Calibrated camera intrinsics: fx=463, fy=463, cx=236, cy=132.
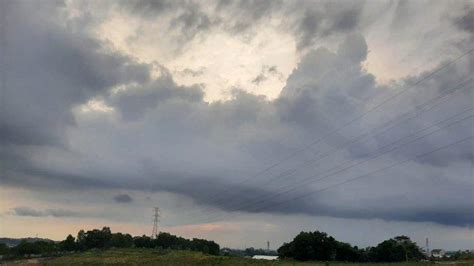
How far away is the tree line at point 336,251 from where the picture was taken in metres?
149

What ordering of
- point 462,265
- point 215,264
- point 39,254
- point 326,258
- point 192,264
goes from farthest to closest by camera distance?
point 39,254 → point 326,258 → point 192,264 → point 215,264 → point 462,265

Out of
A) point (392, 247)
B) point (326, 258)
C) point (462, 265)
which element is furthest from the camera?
point (392, 247)

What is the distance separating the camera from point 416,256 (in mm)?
158250

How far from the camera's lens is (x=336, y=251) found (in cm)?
15262

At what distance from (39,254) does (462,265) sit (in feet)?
560

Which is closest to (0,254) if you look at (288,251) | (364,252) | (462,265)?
(288,251)

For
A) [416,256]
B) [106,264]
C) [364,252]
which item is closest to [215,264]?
[106,264]

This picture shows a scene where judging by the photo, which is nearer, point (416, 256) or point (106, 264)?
point (106, 264)

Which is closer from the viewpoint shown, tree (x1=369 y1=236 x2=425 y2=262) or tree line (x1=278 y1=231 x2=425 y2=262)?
tree line (x1=278 y1=231 x2=425 y2=262)

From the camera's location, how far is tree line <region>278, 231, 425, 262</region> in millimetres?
148875

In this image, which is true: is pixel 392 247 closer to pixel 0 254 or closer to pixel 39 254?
pixel 39 254

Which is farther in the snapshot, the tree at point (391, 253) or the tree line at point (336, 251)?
the tree at point (391, 253)

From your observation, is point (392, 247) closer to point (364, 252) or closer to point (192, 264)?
point (364, 252)

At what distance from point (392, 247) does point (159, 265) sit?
289 feet
